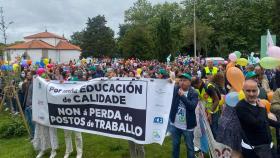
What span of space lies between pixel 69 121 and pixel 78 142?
1.97ft

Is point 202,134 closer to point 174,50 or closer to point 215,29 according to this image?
point 174,50

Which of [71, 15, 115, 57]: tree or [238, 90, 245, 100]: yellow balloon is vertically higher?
[71, 15, 115, 57]: tree

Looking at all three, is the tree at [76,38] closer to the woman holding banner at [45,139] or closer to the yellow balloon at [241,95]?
the woman holding banner at [45,139]

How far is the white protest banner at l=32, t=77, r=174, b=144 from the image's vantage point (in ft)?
21.7

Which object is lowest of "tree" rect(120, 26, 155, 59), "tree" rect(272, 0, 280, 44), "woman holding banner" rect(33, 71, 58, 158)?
"woman holding banner" rect(33, 71, 58, 158)

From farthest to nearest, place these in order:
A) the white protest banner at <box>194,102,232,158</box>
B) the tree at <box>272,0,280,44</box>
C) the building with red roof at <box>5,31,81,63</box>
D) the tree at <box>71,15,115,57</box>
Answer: the tree at <box>71,15,115,57</box> → the building with red roof at <box>5,31,81,63</box> → the tree at <box>272,0,280,44</box> → the white protest banner at <box>194,102,232,158</box>

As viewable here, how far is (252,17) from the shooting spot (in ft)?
215

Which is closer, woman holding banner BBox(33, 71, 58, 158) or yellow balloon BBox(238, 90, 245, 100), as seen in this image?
yellow balloon BBox(238, 90, 245, 100)

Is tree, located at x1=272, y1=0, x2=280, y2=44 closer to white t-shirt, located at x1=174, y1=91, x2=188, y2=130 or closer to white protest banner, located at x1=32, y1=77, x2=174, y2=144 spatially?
white protest banner, located at x1=32, y1=77, x2=174, y2=144

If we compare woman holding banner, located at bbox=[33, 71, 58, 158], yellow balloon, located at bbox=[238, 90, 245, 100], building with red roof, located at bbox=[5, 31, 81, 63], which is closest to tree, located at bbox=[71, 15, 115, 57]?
building with red roof, located at bbox=[5, 31, 81, 63]

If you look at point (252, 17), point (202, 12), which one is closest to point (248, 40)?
point (252, 17)

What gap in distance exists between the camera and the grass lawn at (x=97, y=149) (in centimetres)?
889

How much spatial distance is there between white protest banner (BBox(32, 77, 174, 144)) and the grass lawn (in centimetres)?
123

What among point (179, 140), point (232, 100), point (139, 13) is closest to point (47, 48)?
point (139, 13)
